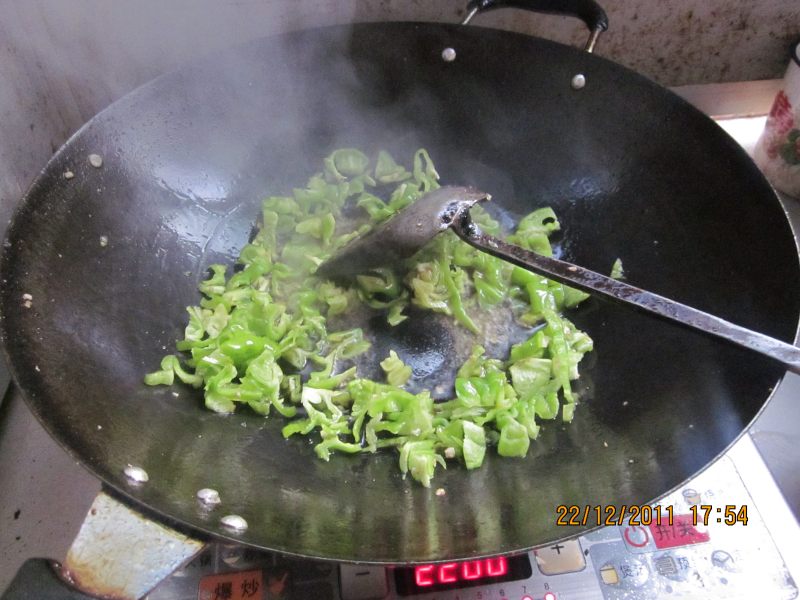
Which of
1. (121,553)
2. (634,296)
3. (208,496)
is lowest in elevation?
(121,553)

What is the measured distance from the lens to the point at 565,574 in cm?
104

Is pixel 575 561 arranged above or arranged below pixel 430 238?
below

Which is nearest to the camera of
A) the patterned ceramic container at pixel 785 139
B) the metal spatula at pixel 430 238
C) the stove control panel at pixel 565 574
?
the stove control panel at pixel 565 574

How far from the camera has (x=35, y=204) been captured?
111 centimetres

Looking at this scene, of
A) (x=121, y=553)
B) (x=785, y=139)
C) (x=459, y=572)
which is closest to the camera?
(x=121, y=553)

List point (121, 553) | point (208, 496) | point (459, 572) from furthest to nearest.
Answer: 1. point (459, 572)
2. point (208, 496)
3. point (121, 553)

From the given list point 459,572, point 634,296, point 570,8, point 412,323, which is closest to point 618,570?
point 459,572

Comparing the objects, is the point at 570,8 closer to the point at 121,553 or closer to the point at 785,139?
the point at 785,139

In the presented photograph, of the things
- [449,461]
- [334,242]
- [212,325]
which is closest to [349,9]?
[334,242]

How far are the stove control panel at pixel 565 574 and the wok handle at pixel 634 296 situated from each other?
38 centimetres

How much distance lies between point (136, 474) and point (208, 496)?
110 mm

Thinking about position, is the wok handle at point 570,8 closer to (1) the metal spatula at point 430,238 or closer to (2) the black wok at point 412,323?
(2) the black wok at point 412,323

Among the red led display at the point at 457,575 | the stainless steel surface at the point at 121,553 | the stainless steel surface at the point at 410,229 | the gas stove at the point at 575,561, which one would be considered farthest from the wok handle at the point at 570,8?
the stainless steel surface at the point at 121,553

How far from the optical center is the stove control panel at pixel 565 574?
3.31ft
